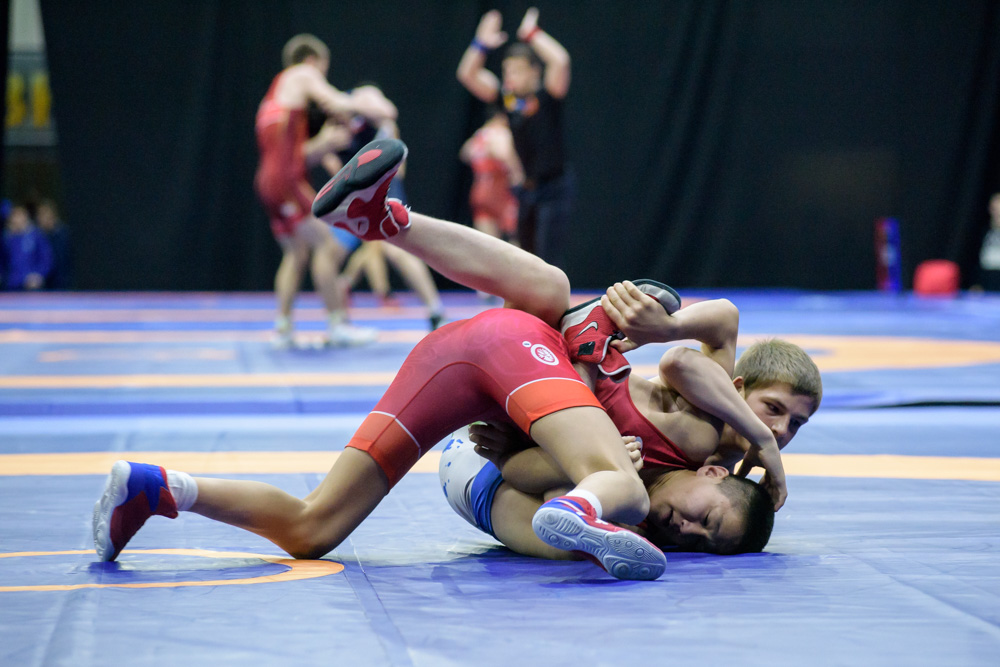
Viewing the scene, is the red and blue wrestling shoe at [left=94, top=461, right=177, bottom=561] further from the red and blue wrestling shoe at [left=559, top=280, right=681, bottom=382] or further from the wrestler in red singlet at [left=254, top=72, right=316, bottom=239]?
the wrestler in red singlet at [left=254, top=72, right=316, bottom=239]

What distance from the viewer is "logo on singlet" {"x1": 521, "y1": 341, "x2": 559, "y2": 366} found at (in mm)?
1941

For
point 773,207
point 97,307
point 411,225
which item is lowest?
point 97,307

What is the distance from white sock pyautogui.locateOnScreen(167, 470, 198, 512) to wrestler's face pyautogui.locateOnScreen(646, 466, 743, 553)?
2.75 ft

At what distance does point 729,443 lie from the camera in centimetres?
214

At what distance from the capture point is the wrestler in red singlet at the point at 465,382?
76.0 inches

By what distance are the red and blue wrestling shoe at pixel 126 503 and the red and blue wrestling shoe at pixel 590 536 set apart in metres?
0.67

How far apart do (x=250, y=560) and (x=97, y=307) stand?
7161mm

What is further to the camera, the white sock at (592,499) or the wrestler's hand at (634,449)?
the wrestler's hand at (634,449)

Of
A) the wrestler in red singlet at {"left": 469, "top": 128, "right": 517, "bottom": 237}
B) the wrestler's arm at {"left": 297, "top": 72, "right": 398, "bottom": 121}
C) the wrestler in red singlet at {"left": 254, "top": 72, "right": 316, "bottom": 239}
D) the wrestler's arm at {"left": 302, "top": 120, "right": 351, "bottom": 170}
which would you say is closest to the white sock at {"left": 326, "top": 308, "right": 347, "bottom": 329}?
Result: the wrestler in red singlet at {"left": 254, "top": 72, "right": 316, "bottom": 239}

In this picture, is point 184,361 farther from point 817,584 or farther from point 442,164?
point 442,164

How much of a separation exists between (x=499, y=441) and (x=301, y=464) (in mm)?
1009

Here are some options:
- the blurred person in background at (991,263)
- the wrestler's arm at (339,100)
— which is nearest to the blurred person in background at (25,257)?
the wrestler's arm at (339,100)

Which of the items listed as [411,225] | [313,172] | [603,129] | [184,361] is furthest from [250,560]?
[603,129]

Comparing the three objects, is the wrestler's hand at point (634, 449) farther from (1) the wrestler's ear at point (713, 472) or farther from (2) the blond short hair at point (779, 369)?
(2) the blond short hair at point (779, 369)
